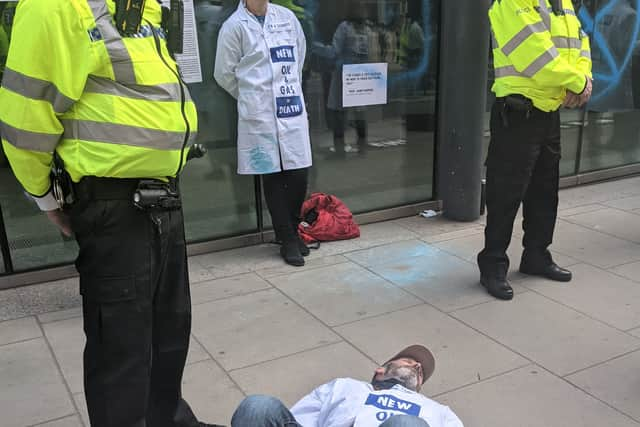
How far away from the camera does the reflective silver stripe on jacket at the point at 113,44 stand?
75.3 inches

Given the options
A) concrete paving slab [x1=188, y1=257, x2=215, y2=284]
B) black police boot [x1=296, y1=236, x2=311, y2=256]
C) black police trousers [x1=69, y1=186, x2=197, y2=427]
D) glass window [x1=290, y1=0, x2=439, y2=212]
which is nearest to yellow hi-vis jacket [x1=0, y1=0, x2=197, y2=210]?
black police trousers [x1=69, y1=186, x2=197, y2=427]

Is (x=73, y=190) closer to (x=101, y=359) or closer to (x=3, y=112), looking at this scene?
(x=3, y=112)

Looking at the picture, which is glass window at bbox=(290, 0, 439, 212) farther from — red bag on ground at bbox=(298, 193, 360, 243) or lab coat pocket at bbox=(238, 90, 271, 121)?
lab coat pocket at bbox=(238, 90, 271, 121)

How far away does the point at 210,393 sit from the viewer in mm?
3045

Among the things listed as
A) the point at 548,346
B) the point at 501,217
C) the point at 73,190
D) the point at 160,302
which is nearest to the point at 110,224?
the point at 73,190

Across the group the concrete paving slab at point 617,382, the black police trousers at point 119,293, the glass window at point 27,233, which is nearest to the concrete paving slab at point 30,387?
the black police trousers at point 119,293

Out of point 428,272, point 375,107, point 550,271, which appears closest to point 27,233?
point 428,272

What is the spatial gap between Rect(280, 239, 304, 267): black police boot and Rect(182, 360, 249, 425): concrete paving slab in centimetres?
143

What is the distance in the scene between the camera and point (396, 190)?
5.88 m

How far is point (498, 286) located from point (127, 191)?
2.73 meters

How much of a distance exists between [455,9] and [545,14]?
65.6 inches

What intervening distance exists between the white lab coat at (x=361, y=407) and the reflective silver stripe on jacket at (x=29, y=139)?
4.36 ft

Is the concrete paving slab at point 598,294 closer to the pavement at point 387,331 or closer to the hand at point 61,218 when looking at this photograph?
the pavement at point 387,331

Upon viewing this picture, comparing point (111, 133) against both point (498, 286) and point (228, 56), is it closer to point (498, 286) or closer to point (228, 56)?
point (228, 56)
